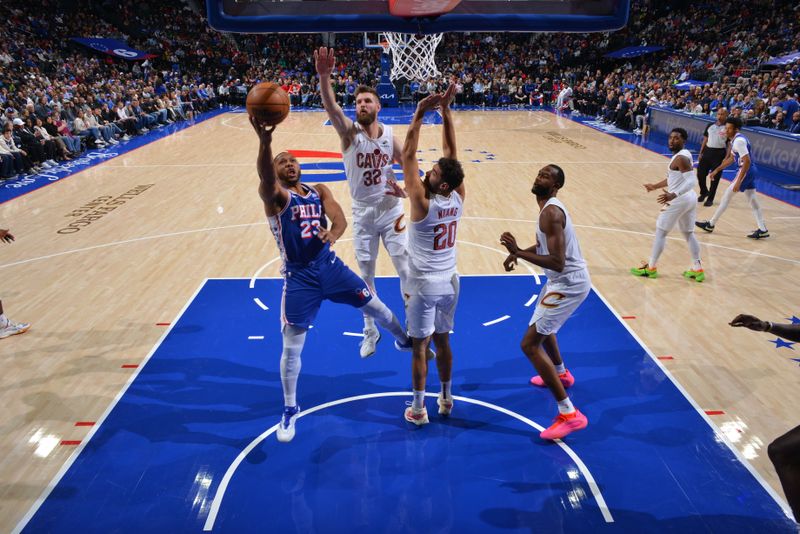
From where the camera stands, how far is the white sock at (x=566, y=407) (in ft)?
13.3

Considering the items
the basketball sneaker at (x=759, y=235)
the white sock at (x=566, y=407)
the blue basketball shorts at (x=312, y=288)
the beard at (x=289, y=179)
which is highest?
the beard at (x=289, y=179)

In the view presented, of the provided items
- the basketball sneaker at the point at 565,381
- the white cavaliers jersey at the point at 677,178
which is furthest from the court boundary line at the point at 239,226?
the basketball sneaker at the point at 565,381

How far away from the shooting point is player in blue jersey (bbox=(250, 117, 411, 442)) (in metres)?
3.79

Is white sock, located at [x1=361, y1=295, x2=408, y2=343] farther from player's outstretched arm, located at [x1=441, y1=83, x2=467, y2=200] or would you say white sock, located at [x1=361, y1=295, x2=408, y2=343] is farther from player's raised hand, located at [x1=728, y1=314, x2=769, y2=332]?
player's raised hand, located at [x1=728, y1=314, x2=769, y2=332]

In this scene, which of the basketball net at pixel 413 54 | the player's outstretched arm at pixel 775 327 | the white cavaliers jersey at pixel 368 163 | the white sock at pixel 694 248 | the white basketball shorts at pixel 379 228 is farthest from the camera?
the basketball net at pixel 413 54

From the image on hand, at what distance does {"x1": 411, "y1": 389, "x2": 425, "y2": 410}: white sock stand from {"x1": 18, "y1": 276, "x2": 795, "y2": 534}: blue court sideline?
163 millimetres

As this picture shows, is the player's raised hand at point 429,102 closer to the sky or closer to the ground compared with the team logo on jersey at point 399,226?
closer to the sky

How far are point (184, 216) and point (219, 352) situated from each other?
193 inches

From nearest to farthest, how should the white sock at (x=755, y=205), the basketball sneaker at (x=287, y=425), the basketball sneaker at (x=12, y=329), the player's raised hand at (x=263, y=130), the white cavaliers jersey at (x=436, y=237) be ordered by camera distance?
the player's raised hand at (x=263, y=130)
the white cavaliers jersey at (x=436, y=237)
the basketball sneaker at (x=287, y=425)
the basketball sneaker at (x=12, y=329)
the white sock at (x=755, y=205)

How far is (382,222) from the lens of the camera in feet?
15.8

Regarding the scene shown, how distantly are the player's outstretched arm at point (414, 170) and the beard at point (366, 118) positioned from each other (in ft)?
2.31

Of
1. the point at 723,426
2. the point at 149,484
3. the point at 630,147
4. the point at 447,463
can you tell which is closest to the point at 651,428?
the point at 723,426

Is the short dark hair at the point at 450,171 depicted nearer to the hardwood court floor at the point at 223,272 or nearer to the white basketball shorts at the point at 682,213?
the hardwood court floor at the point at 223,272

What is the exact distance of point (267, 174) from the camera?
3.48 metres
